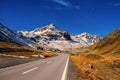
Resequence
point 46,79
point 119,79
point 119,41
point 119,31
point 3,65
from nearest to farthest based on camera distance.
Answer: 1. point 46,79
2. point 3,65
3. point 119,79
4. point 119,41
5. point 119,31

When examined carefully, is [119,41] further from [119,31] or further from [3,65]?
[3,65]

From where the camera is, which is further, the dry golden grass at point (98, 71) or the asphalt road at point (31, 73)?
the dry golden grass at point (98, 71)

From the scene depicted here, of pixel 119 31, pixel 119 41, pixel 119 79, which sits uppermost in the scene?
pixel 119 31

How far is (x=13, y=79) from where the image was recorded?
14688 mm

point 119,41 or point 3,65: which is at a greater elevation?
point 119,41

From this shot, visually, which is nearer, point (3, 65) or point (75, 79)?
point (75, 79)

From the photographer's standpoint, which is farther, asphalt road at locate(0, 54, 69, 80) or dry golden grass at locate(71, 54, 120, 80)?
dry golden grass at locate(71, 54, 120, 80)

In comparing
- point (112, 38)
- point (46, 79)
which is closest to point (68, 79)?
point (46, 79)

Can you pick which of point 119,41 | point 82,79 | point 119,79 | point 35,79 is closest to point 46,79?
point 35,79

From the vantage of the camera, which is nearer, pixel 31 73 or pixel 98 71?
pixel 31 73

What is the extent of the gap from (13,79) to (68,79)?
4087 mm

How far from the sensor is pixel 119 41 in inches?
6890

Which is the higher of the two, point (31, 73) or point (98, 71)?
point (98, 71)

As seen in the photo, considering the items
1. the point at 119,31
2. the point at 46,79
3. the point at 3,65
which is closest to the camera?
the point at 46,79
